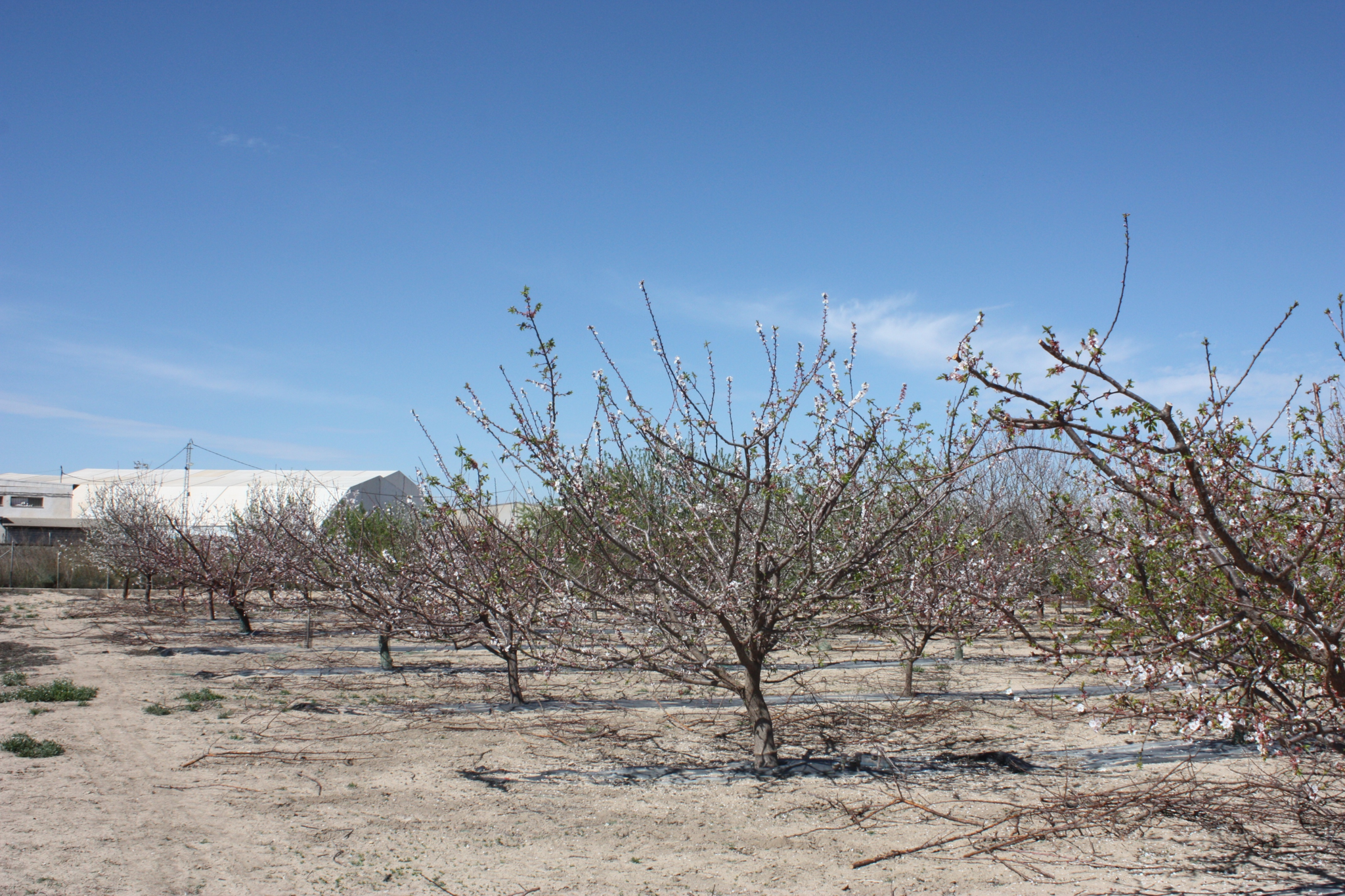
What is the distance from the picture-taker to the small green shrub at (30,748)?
6.57 metres

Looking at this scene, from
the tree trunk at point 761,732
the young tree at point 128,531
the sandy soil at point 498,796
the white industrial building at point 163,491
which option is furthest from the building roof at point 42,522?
the tree trunk at point 761,732

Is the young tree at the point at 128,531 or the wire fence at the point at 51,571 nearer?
the young tree at the point at 128,531

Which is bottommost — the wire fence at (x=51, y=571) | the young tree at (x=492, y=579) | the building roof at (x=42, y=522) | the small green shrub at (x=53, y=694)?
the small green shrub at (x=53, y=694)

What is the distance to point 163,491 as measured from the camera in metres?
44.5

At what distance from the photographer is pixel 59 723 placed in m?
7.81

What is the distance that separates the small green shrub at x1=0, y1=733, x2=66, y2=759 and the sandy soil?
169 mm

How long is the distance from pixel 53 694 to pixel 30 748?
2829 mm

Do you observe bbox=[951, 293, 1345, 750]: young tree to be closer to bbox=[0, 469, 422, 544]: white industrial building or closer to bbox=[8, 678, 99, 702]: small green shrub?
bbox=[8, 678, 99, 702]: small green shrub

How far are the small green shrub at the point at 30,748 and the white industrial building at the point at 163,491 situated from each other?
24479 mm

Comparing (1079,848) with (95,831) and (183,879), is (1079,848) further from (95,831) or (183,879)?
(95,831)

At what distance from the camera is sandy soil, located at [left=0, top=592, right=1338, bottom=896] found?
4.38m

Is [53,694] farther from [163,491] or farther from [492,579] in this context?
[163,491]

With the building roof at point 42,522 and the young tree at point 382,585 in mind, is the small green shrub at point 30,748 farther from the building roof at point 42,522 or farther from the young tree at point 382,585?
the building roof at point 42,522

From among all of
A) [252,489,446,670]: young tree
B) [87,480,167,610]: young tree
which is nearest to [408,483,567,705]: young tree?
[252,489,446,670]: young tree
